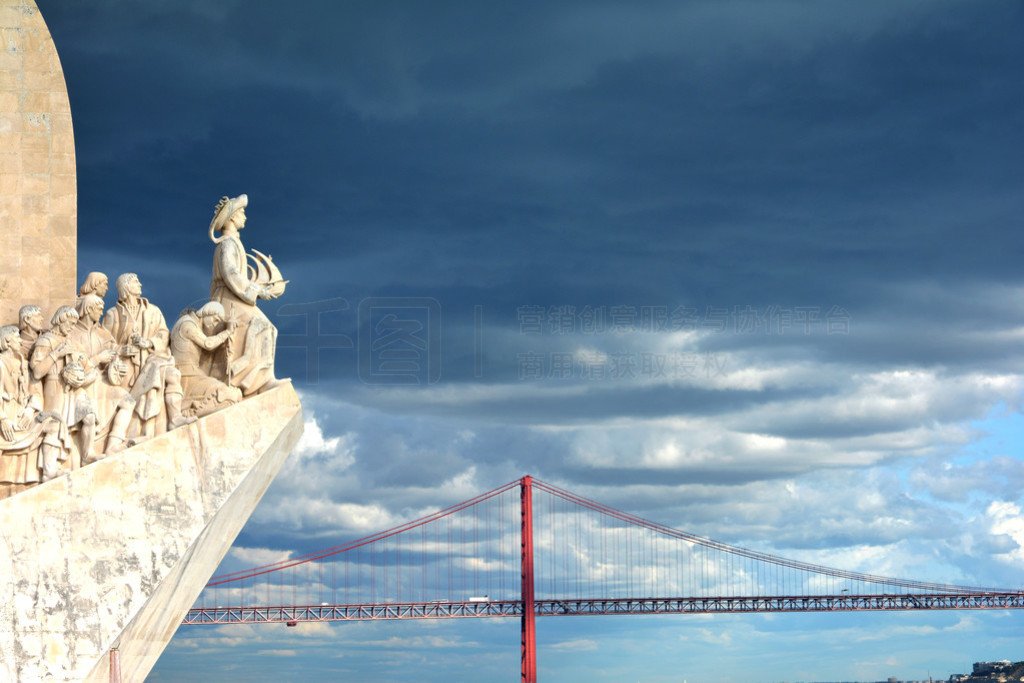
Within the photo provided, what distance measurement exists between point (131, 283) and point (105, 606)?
2399 mm

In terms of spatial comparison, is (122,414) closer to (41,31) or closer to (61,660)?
(61,660)

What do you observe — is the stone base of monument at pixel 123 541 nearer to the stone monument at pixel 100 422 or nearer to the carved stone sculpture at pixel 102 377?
the stone monument at pixel 100 422

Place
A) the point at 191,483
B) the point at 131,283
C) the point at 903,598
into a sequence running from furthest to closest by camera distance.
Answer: the point at 903,598, the point at 131,283, the point at 191,483

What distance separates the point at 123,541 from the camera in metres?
8.62

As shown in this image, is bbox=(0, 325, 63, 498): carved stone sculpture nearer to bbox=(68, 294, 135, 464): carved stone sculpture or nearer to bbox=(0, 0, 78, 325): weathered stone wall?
bbox=(68, 294, 135, 464): carved stone sculpture

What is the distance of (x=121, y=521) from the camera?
8.66 m

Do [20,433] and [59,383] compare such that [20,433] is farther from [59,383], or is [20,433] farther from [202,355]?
[202,355]

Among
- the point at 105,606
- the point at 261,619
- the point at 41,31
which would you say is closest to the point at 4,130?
the point at 41,31

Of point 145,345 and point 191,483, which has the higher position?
point 145,345

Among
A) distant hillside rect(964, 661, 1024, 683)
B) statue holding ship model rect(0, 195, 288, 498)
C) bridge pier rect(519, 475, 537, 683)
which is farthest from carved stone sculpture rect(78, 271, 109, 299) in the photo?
distant hillside rect(964, 661, 1024, 683)

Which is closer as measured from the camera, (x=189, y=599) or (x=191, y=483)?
(x=191, y=483)

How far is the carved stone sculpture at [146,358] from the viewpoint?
361 inches

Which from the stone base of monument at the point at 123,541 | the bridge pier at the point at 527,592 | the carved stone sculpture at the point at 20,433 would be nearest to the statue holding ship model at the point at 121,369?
the carved stone sculpture at the point at 20,433

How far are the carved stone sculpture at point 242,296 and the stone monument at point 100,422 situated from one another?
0.04ft
